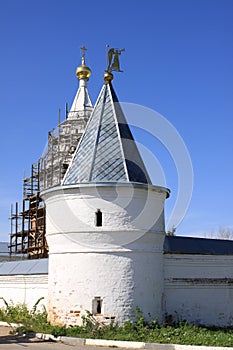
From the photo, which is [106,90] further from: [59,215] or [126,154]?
[59,215]

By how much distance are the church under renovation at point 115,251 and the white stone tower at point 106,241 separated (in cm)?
3

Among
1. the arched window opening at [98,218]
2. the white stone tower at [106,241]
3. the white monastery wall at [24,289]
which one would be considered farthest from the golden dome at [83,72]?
the arched window opening at [98,218]

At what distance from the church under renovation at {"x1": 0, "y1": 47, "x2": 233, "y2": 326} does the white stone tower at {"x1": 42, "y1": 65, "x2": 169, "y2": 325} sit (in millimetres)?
26

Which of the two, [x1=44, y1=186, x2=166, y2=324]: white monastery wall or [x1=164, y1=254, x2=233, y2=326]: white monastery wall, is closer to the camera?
[x1=44, y1=186, x2=166, y2=324]: white monastery wall

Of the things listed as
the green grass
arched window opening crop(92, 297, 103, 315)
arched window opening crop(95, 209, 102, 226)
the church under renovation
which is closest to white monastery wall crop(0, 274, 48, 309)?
the church under renovation

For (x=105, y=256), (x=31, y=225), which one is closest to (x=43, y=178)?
(x=31, y=225)

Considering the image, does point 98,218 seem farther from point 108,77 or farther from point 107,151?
point 108,77

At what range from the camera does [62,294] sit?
13.0m

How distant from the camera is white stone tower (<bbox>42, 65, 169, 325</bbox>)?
41.5 ft

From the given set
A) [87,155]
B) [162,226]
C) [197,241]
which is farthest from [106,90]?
[197,241]

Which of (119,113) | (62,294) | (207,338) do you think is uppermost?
(119,113)

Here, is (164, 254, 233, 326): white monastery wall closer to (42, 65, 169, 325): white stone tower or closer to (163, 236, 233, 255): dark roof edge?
(163, 236, 233, 255): dark roof edge

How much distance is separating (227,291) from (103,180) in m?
6.08

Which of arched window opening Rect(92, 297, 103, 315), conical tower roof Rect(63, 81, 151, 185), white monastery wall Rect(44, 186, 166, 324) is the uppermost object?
conical tower roof Rect(63, 81, 151, 185)
